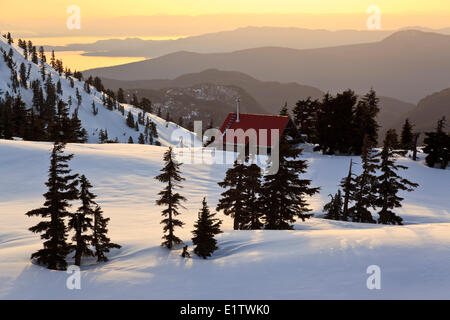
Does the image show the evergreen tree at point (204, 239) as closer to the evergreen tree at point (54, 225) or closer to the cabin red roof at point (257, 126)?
the evergreen tree at point (54, 225)

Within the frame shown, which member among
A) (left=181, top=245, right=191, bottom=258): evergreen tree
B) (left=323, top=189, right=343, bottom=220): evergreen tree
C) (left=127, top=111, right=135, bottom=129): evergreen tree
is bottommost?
(left=323, top=189, right=343, bottom=220): evergreen tree

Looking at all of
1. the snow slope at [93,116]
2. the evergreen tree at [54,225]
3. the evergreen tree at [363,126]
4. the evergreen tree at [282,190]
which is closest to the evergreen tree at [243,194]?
the evergreen tree at [282,190]

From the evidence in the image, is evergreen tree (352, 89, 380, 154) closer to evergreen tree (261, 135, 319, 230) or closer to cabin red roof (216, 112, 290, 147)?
cabin red roof (216, 112, 290, 147)

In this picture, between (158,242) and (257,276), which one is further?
(158,242)

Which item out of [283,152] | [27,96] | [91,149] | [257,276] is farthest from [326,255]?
[27,96]

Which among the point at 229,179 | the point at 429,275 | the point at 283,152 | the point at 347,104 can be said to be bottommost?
the point at 429,275

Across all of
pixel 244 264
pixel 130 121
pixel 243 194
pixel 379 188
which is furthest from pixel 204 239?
pixel 130 121

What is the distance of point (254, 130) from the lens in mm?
54875

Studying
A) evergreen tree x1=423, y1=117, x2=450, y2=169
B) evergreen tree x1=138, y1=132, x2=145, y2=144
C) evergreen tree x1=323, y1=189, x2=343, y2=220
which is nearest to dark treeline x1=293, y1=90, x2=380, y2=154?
evergreen tree x1=423, y1=117, x2=450, y2=169

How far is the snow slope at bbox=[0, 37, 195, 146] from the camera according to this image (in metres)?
147

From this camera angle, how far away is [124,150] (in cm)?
4759
